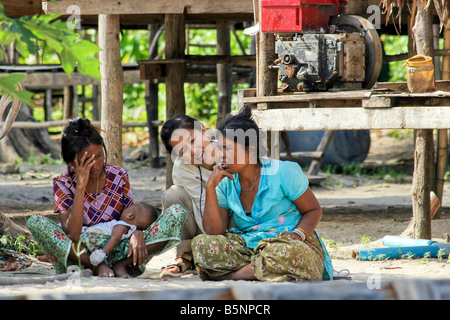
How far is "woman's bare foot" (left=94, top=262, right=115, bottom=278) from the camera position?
378cm

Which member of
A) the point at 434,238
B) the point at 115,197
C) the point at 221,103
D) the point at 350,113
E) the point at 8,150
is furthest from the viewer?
the point at 8,150

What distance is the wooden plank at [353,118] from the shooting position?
438 cm

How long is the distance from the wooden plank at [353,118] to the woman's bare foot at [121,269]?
5.50ft

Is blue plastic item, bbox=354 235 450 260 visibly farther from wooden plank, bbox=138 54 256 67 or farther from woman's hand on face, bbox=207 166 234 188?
wooden plank, bbox=138 54 256 67

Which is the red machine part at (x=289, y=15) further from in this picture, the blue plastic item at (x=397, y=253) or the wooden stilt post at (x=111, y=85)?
the blue plastic item at (x=397, y=253)

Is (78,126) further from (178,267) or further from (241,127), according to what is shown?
(178,267)

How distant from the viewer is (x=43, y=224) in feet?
12.3

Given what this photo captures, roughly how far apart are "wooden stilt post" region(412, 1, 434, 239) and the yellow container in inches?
21.0

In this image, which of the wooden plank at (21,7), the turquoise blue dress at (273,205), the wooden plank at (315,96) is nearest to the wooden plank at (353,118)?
the wooden plank at (315,96)

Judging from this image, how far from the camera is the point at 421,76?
4750 millimetres
